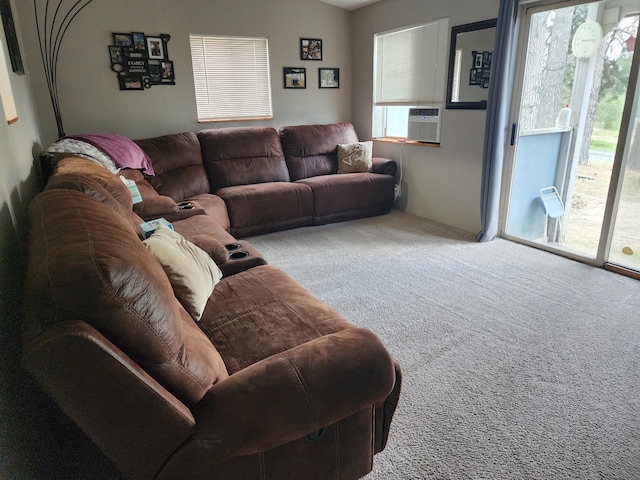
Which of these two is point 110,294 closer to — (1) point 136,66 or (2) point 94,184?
(2) point 94,184

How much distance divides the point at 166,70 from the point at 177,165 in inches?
40.5

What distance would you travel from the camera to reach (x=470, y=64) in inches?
151

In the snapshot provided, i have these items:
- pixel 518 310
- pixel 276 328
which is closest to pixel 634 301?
pixel 518 310

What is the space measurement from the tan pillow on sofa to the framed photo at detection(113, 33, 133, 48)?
2.44 metres

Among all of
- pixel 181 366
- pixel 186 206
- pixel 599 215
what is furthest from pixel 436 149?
pixel 181 366

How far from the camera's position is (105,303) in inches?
34.8

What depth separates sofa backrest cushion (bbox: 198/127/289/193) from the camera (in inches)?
170

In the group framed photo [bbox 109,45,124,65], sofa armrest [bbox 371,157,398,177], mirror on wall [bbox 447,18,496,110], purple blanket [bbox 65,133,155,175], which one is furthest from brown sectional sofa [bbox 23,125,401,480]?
sofa armrest [bbox 371,157,398,177]

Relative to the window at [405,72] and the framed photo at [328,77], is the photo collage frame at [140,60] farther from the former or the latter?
the window at [405,72]

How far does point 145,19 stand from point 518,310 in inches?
165

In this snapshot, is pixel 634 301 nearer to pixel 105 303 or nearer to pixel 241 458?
pixel 241 458

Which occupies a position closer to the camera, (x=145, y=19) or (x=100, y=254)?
(x=100, y=254)

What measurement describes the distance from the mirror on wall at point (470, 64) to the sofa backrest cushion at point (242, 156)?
1925 millimetres

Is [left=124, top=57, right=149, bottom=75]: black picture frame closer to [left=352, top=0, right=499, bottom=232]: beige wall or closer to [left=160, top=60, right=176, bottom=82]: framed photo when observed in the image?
[left=160, top=60, right=176, bottom=82]: framed photo
